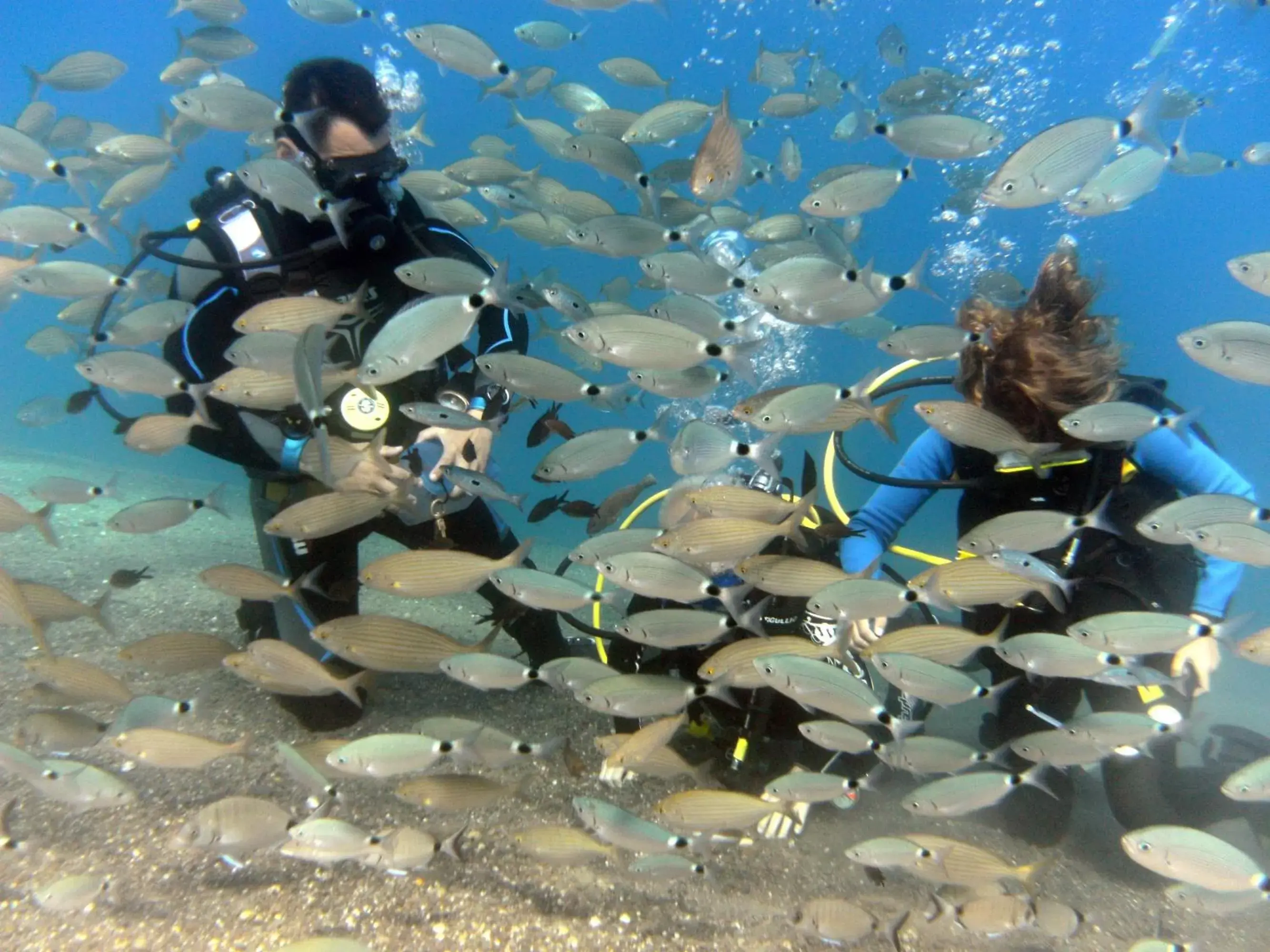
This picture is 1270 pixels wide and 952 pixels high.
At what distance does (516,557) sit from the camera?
267 cm

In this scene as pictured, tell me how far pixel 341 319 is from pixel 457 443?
0.78 meters

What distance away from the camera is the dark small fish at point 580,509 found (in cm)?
329

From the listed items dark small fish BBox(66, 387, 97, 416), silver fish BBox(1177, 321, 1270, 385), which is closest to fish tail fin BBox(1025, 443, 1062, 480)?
silver fish BBox(1177, 321, 1270, 385)

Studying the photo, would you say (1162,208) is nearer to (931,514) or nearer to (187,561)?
(931,514)

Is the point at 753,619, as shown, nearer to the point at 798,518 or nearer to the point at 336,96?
the point at 798,518

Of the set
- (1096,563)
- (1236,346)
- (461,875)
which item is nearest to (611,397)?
(461,875)

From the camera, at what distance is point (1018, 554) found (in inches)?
96.1

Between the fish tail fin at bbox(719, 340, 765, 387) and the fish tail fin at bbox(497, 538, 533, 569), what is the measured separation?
1.07 metres

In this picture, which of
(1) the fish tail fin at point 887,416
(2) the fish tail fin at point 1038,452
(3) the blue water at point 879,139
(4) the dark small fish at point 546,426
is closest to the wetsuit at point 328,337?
(4) the dark small fish at point 546,426

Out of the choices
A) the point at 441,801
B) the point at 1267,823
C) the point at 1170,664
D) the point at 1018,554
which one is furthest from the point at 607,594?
the point at 1267,823

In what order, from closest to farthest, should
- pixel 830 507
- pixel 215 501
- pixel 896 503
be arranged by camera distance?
pixel 215 501
pixel 896 503
pixel 830 507

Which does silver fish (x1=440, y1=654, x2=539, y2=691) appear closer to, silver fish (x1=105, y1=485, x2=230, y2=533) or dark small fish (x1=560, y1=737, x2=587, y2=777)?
dark small fish (x1=560, y1=737, x2=587, y2=777)

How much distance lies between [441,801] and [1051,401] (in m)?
3.09

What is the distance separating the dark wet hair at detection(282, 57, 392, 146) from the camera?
316 centimetres
